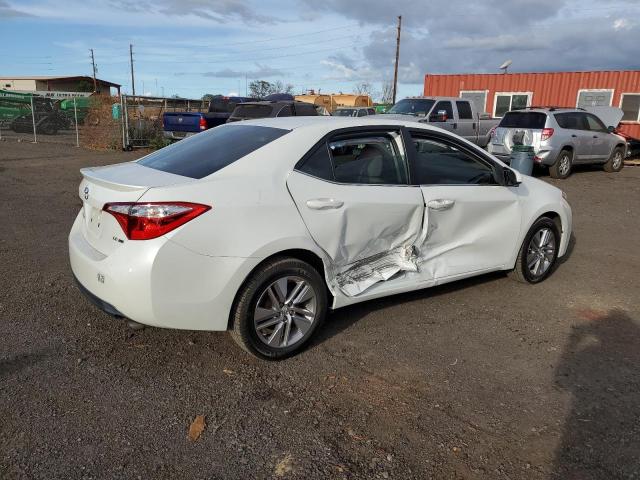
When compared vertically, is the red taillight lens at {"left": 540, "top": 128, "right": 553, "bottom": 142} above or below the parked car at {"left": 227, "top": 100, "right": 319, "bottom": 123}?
below

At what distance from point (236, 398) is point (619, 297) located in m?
3.92

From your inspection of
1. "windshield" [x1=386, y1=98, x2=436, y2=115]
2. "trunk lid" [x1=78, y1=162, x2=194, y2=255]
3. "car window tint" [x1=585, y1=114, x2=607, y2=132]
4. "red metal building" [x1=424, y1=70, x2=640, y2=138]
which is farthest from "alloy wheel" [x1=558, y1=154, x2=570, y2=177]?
"trunk lid" [x1=78, y1=162, x2=194, y2=255]

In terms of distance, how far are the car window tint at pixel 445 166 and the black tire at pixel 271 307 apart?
4.15 feet

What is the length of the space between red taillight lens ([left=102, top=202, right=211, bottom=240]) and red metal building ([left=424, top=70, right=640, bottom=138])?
77.4ft

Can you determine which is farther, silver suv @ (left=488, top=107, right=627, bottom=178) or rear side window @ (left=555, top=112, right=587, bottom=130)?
rear side window @ (left=555, top=112, right=587, bottom=130)

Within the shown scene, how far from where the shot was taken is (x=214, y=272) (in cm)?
319

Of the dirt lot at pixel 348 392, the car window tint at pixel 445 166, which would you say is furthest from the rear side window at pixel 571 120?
the car window tint at pixel 445 166

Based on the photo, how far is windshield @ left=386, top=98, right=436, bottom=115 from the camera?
14352mm

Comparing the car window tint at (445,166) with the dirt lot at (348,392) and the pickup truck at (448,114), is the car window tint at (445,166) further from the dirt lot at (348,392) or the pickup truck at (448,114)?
the pickup truck at (448,114)

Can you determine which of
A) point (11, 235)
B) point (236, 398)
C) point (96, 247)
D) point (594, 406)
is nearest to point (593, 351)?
point (594, 406)

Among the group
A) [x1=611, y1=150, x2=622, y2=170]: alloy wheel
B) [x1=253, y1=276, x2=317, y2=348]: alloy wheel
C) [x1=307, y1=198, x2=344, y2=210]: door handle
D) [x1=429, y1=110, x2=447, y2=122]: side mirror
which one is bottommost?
[x1=253, y1=276, x2=317, y2=348]: alloy wheel

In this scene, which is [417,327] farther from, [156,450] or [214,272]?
[156,450]

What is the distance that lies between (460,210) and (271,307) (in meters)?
1.90

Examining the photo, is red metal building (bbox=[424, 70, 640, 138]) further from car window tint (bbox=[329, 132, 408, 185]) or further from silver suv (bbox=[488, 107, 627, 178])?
car window tint (bbox=[329, 132, 408, 185])
